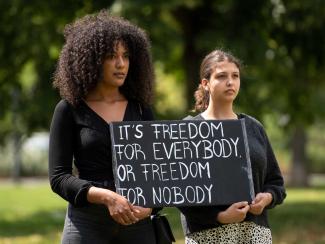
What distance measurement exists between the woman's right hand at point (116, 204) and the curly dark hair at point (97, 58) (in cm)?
52

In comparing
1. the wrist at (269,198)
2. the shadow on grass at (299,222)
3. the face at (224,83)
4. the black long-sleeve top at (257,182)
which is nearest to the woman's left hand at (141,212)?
the black long-sleeve top at (257,182)

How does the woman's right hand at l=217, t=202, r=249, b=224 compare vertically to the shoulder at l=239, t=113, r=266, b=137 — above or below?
below

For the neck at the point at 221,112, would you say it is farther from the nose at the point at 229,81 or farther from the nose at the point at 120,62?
the nose at the point at 120,62

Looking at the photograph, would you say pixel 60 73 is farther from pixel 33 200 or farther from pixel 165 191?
pixel 33 200


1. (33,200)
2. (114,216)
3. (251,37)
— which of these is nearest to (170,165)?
(114,216)

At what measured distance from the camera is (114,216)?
4445 millimetres

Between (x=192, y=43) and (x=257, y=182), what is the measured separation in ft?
36.5

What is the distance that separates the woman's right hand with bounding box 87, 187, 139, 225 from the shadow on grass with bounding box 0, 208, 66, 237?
8300mm

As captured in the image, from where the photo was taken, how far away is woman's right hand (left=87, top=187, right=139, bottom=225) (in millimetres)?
4434

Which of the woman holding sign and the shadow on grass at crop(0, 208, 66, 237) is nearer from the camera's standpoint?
the woman holding sign

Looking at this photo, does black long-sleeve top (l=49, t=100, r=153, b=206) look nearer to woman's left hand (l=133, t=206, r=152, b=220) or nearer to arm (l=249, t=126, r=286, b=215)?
woman's left hand (l=133, t=206, r=152, b=220)

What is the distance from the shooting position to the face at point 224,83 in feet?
16.4

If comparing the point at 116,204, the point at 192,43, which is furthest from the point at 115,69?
the point at 192,43

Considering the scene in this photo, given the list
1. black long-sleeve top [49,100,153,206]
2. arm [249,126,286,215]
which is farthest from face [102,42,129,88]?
arm [249,126,286,215]
